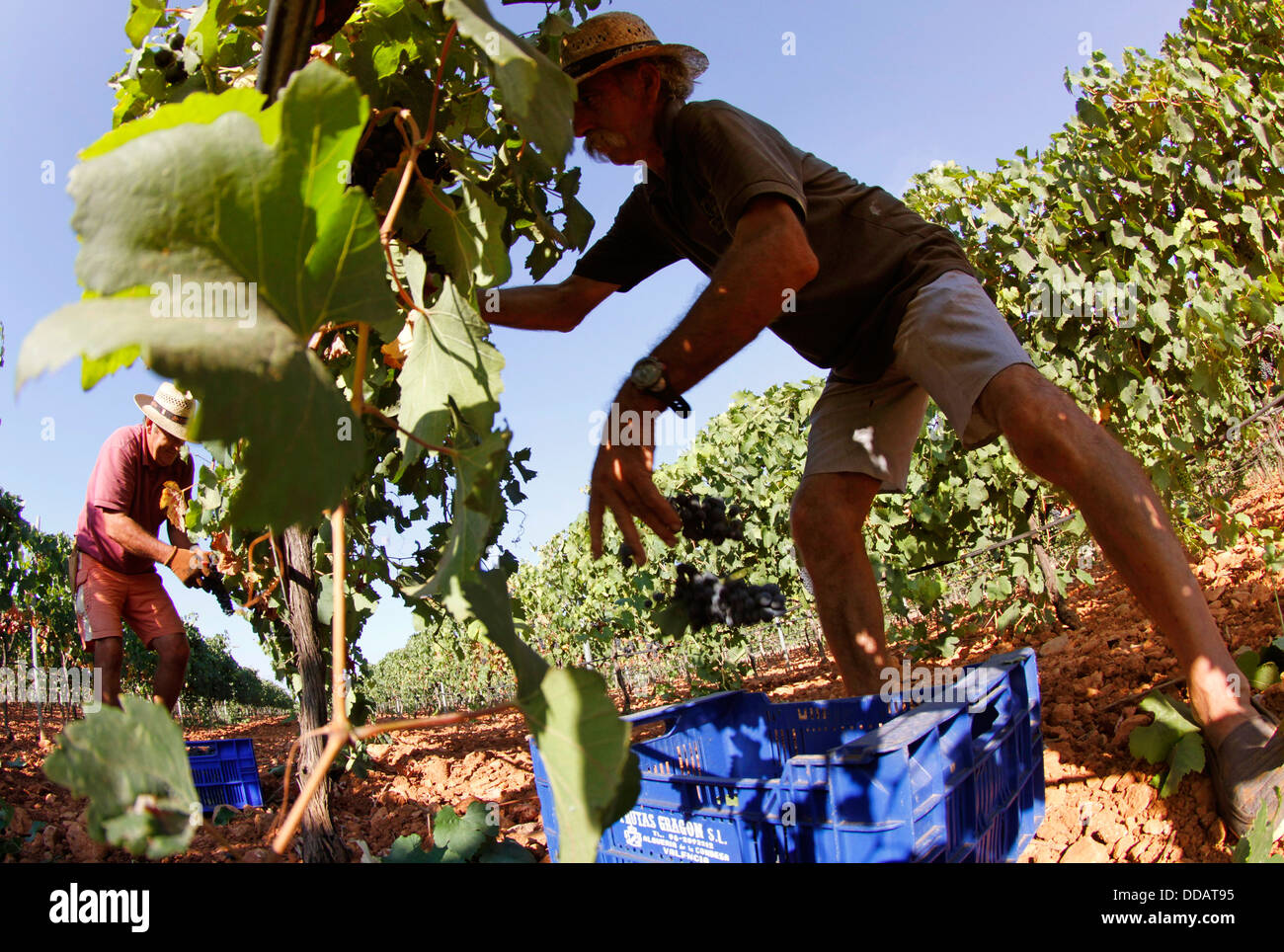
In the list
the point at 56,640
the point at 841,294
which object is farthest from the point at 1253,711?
the point at 56,640

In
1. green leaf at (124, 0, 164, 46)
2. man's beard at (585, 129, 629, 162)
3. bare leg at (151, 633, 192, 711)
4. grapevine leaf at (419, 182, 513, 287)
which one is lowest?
bare leg at (151, 633, 192, 711)

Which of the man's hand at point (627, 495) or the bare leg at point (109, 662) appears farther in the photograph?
the bare leg at point (109, 662)

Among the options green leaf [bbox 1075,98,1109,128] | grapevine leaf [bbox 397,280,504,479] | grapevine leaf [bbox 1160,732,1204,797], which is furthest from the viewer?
green leaf [bbox 1075,98,1109,128]

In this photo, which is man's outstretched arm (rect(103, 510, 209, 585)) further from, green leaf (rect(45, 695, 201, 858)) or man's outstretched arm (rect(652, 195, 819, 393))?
green leaf (rect(45, 695, 201, 858))

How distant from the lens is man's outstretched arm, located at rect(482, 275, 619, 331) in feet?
7.28

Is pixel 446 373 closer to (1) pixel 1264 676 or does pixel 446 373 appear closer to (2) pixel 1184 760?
(2) pixel 1184 760

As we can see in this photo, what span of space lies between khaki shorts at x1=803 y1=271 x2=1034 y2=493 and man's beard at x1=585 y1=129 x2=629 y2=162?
88 centimetres

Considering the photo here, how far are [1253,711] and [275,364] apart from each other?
6.66 feet

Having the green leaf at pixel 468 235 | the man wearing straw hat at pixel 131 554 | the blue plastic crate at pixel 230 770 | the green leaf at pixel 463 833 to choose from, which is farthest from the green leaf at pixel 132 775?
the blue plastic crate at pixel 230 770

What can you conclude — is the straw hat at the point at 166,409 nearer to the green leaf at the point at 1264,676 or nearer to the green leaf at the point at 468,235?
the green leaf at the point at 468,235

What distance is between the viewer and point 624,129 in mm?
2096

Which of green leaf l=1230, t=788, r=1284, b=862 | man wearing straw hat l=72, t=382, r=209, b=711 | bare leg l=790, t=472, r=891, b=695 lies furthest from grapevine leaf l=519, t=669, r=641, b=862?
man wearing straw hat l=72, t=382, r=209, b=711

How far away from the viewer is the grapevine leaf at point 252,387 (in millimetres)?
489

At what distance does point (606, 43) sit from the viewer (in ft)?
6.25
